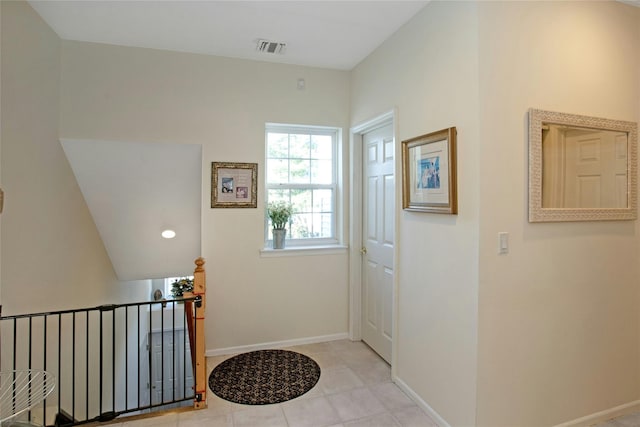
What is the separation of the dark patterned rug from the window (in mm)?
1101

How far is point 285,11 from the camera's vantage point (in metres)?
2.50

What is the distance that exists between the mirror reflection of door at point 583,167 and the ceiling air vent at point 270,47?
6.94 ft

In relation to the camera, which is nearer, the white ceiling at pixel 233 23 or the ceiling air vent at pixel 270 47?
the white ceiling at pixel 233 23

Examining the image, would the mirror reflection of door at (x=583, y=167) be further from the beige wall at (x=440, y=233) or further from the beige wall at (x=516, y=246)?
the beige wall at (x=440, y=233)

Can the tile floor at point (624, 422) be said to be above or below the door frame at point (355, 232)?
below

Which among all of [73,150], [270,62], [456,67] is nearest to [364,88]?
[270,62]

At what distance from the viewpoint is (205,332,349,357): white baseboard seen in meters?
3.33

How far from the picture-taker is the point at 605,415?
2293mm

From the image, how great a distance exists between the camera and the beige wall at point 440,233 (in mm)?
2035

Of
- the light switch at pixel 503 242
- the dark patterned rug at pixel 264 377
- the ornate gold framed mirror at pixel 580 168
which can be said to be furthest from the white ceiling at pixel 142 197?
the ornate gold framed mirror at pixel 580 168

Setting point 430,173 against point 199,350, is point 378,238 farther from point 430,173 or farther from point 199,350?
point 199,350

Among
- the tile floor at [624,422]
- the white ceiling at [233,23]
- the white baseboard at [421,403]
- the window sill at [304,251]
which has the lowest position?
the tile floor at [624,422]

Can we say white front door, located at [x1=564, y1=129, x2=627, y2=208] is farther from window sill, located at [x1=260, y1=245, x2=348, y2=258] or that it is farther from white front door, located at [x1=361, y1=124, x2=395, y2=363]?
window sill, located at [x1=260, y1=245, x2=348, y2=258]

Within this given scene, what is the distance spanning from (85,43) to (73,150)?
884mm
